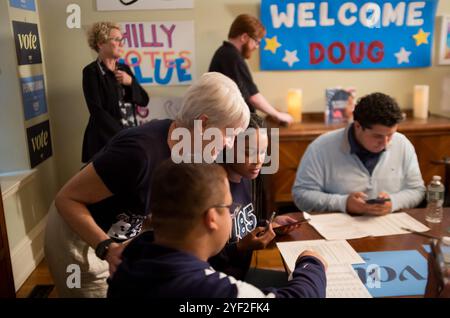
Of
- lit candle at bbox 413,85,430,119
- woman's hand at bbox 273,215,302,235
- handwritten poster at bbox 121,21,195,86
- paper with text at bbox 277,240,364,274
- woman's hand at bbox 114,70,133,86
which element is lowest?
paper with text at bbox 277,240,364,274

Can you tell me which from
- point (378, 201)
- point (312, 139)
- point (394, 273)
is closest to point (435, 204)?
point (378, 201)

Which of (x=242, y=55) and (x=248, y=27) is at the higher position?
(x=248, y=27)

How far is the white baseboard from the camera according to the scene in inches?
56.0

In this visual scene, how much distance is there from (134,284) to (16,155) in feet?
2.15

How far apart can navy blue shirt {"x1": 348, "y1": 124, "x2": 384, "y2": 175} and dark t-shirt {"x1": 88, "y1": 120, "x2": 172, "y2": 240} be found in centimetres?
77

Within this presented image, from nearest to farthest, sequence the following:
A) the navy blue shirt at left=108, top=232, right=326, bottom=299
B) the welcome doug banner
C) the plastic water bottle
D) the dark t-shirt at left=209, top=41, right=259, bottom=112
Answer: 1. the navy blue shirt at left=108, top=232, right=326, bottom=299
2. the plastic water bottle
3. the welcome doug banner
4. the dark t-shirt at left=209, top=41, right=259, bottom=112

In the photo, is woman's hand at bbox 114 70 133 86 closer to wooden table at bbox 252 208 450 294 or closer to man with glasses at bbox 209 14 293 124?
wooden table at bbox 252 208 450 294

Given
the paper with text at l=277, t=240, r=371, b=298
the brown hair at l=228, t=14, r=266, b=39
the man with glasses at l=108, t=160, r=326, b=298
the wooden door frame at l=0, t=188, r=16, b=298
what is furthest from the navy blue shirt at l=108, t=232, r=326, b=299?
the brown hair at l=228, t=14, r=266, b=39

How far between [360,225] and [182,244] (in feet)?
2.39

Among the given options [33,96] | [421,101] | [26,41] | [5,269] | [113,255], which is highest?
[26,41]

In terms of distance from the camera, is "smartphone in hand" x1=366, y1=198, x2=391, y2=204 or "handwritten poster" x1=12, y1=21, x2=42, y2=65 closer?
"handwritten poster" x1=12, y1=21, x2=42, y2=65

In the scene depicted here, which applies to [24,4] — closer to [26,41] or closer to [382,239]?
[26,41]

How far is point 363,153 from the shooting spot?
151 cm
